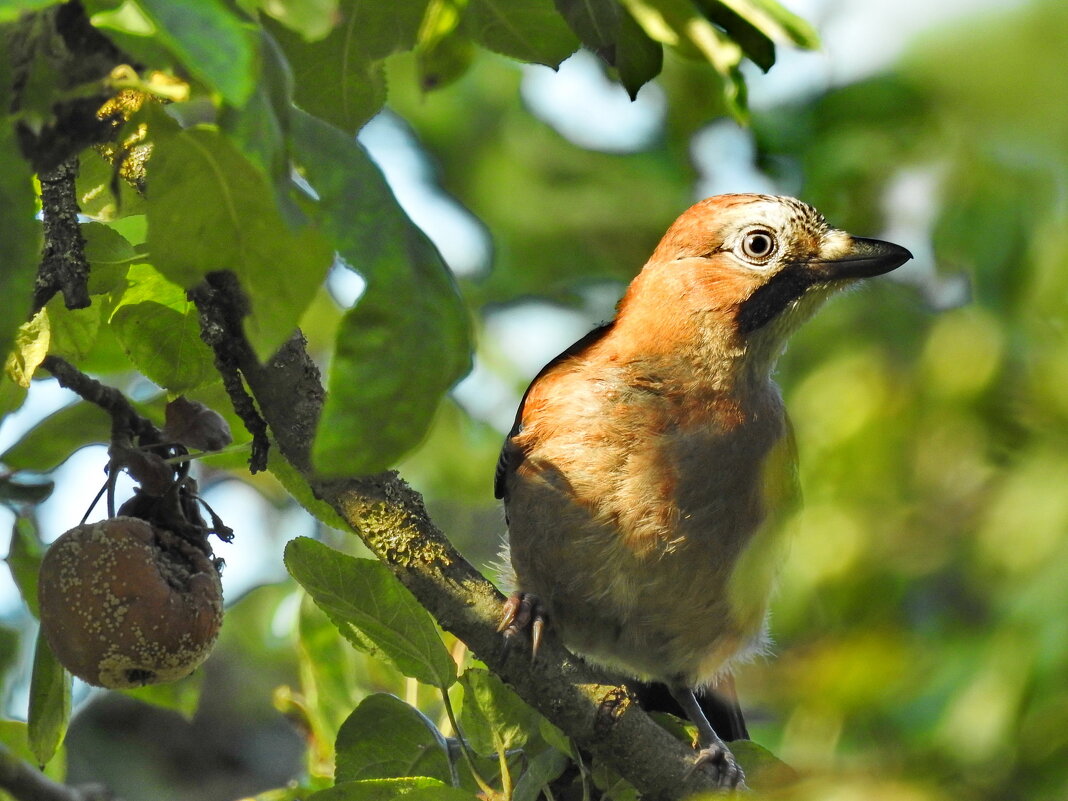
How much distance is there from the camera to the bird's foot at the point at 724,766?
3324 millimetres

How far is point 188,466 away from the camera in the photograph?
2840 mm

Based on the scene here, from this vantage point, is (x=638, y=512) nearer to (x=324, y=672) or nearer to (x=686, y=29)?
(x=324, y=672)

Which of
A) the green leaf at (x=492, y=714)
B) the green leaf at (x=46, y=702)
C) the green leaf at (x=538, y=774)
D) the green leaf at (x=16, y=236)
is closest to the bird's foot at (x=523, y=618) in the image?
the green leaf at (x=492, y=714)

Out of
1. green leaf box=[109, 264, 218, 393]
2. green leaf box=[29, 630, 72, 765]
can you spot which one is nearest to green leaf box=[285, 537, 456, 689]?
green leaf box=[109, 264, 218, 393]

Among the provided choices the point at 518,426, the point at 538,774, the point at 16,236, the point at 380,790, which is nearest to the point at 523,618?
the point at 538,774

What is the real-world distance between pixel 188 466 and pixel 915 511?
1.78 metres

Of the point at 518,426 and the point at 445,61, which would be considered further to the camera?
the point at 518,426

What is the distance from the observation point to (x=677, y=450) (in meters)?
4.03

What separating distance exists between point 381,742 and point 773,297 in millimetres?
2224

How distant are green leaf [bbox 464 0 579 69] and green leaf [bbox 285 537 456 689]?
116 centimetres

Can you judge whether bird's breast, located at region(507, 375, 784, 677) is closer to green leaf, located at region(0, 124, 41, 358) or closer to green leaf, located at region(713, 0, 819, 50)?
green leaf, located at region(713, 0, 819, 50)

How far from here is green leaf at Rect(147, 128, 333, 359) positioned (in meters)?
1.67

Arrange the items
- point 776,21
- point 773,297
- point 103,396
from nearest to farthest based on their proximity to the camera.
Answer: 1. point 776,21
2. point 103,396
3. point 773,297

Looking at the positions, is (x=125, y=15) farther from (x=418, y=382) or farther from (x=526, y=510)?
(x=526, y=510)
